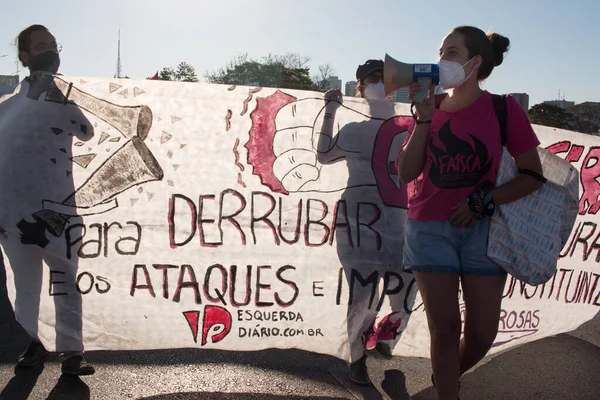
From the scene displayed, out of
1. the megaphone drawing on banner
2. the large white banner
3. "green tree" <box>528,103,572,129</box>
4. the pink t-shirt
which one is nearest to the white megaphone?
the pink t-shirt

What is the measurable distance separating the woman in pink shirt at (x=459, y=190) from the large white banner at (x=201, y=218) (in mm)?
749

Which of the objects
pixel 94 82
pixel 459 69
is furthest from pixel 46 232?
pixel 459 69

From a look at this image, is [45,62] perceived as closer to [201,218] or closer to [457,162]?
[201,218]

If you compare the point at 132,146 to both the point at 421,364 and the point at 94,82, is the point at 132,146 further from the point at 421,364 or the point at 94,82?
the point at 421,364

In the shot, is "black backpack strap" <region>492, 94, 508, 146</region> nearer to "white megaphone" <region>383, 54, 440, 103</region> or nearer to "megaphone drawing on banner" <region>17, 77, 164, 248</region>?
"white megaphone" <region>383, 54, 440, 103</region>

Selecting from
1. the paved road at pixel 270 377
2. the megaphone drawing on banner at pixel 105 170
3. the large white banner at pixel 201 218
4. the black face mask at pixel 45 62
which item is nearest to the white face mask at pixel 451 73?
the large white banner at pixel 201 218

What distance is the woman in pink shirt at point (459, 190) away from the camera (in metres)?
2.53

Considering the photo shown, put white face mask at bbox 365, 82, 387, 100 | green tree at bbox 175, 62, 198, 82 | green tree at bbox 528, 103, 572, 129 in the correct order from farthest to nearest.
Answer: green tree at bbox 175, 62, 198, 82 → green tree at bbox 528, 103, 572, 129 → white face mask at bbox 365, 82, 387, 100

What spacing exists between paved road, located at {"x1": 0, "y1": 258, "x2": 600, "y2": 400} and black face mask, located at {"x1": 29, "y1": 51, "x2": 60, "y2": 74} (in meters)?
1.57

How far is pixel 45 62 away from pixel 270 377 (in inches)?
80.6

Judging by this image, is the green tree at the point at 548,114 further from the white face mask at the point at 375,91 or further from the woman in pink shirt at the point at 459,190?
the woman in pink shirt at the point at 459,190

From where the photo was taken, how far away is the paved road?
299cm

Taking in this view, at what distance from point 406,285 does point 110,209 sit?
5.43ft

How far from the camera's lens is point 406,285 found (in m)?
3.36
